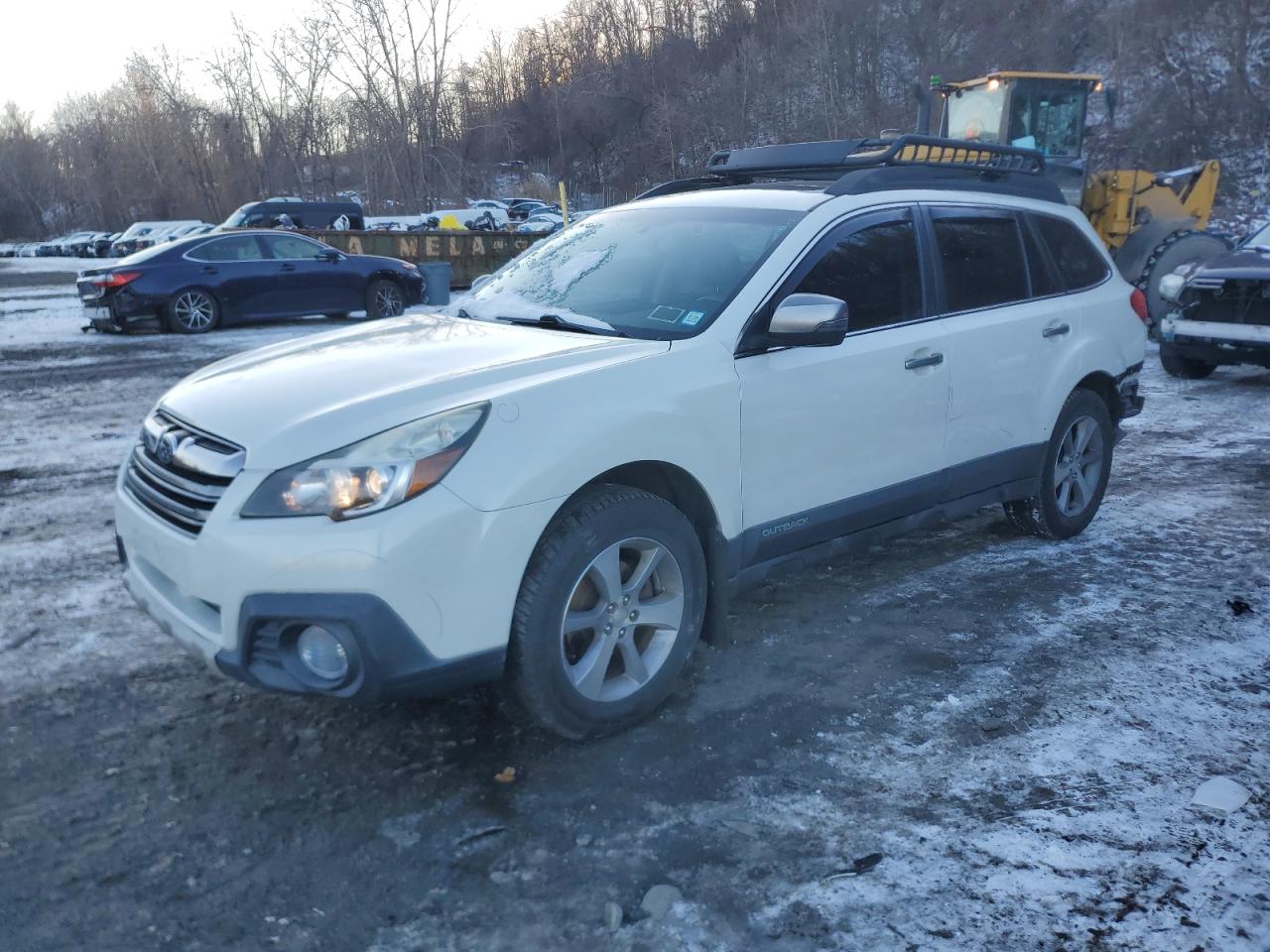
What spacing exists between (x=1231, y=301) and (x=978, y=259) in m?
6.06

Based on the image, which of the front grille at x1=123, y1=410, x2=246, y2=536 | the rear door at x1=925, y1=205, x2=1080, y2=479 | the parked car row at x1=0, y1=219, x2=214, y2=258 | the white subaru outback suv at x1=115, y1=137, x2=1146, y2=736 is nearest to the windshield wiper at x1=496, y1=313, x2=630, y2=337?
the white subaru outback suv at x1=115, y1=137, x2=1146, y2=736

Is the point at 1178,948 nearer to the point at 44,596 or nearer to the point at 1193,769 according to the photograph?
the point at 1193,769

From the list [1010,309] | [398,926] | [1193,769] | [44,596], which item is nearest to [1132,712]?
Answer: [1193,769]

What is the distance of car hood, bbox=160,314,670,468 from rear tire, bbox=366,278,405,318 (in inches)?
506

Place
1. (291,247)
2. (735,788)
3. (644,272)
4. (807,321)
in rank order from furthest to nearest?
(291,247), (644,272), (807,321), (735,788)

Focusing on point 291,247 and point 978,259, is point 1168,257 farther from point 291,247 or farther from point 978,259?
point 291,247

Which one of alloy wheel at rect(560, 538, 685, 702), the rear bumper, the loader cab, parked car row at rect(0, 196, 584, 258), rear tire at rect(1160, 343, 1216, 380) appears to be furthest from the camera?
parked car row at rect(0, 196, 584, 258)

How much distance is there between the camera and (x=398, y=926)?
254cm

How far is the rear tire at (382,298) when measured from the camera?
1652 cm

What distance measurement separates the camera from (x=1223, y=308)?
9523 millimetres

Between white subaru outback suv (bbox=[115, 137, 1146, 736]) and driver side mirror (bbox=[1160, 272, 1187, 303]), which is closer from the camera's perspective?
white subaru outback suv (bbox=[115, 137, 1146, 736])

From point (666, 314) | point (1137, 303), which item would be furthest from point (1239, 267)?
point (666, 314)

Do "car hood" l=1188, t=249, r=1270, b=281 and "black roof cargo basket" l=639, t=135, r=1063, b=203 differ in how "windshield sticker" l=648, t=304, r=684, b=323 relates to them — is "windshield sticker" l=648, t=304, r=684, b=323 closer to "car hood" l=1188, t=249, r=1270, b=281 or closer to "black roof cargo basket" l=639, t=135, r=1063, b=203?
"black roof cargo basket" l=639, t=135, r=1063, b=203

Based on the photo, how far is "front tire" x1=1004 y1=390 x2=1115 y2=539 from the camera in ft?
17.0
